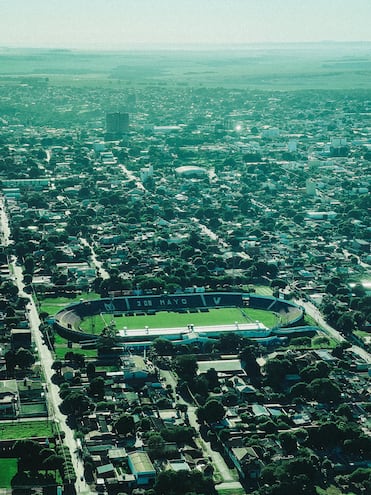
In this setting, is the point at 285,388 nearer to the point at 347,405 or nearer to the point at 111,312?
the point at 347,405

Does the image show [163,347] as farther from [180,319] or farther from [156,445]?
[156,445]

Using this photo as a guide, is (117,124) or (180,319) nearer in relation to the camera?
(180,319)

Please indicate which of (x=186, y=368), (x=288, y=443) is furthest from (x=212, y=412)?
(x=186, y=368)

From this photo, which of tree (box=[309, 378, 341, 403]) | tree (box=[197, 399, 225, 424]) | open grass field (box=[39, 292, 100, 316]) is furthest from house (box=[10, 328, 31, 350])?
tree (box=[309, 378, 341, 403])

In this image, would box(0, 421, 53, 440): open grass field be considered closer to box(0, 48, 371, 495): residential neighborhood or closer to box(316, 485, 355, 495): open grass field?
box(0, 48, 371, 495): residential neighborhood

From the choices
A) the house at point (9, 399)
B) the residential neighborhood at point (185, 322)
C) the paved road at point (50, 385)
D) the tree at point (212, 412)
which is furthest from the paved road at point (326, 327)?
the house at point (9, 399)
